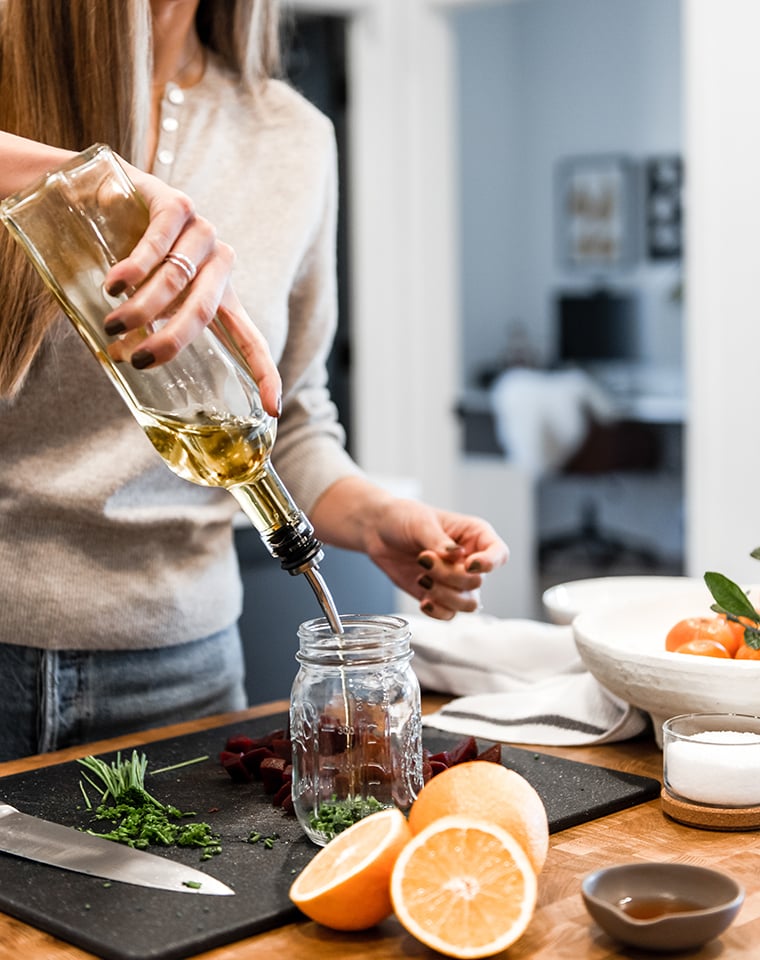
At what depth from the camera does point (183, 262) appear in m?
0.89

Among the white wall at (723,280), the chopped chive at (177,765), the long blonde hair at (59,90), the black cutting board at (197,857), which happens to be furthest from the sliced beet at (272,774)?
the white wall at (723,280)

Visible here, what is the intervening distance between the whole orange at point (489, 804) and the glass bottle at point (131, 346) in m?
0.20

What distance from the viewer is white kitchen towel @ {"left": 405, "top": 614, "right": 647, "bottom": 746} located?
1.26 metres

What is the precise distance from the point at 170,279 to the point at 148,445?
19.4 inches

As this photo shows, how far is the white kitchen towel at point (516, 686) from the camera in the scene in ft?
4.13

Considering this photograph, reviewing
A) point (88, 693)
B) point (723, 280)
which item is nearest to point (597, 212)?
point (723, 280)

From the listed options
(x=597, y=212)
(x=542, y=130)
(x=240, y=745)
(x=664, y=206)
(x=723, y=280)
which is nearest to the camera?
(x=240, y=745)

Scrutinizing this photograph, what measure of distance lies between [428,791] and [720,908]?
8.1 inches

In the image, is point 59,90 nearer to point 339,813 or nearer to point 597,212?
point 339,813

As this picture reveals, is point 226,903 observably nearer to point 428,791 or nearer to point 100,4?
point 428,791

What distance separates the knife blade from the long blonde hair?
1.51ft

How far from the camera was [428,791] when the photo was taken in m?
0.89

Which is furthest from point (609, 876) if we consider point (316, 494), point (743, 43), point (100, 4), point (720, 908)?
point (743, 43)

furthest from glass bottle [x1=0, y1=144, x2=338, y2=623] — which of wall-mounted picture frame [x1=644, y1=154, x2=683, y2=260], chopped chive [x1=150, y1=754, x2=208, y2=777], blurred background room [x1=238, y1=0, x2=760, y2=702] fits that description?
wall-mounted picture frame [x1=644, y1=154, x2=683, y2=260]
